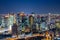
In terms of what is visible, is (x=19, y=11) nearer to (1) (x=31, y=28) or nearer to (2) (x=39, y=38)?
(1) (x=31, y=28)

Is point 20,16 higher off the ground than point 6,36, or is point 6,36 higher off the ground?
point 20,16

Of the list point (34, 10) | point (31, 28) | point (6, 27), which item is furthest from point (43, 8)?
point (6, 27)

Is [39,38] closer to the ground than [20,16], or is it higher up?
closer to the ground

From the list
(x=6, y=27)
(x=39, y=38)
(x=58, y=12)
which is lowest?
(x=39, y=38)

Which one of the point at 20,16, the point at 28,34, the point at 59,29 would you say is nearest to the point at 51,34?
the point at 59,29

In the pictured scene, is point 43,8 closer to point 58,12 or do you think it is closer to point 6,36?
point 58,12

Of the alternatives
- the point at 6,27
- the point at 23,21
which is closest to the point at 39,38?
the point at 23,21
